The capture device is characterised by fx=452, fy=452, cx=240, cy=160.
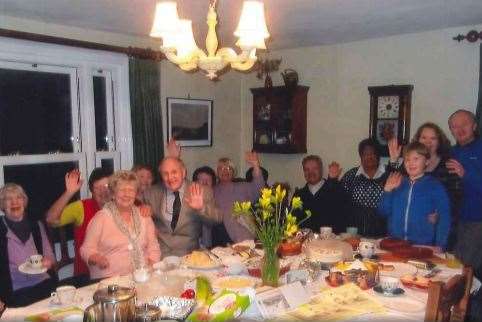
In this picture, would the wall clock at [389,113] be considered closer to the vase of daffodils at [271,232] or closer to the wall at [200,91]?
the wall at [200,91]

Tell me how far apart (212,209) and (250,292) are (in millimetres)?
1381

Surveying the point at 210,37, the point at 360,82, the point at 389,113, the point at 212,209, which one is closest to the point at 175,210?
the point at 212,209

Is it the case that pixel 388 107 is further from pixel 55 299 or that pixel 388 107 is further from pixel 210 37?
pixel 55 299

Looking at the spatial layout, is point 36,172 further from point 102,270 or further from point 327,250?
point 327,250

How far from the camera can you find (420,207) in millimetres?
2889

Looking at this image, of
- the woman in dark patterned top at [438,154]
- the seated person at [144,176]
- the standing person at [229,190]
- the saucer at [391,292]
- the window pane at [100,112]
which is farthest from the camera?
the window pane at [100,112]

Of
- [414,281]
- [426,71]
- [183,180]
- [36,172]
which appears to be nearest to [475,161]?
[426,71]

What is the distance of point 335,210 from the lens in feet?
12.8

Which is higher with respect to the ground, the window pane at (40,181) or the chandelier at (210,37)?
the chandelier at (210,37)

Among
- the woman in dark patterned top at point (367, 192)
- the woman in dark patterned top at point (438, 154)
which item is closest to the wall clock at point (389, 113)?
the woman in dark patterned top at point (367, 192)

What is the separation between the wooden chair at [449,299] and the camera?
1.66 metres

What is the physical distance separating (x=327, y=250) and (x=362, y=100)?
2.66m

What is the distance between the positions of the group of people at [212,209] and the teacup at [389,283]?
0.92 meters

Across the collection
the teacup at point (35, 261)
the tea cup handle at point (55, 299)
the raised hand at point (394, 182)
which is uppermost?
the raised hand at point (394, 182)
